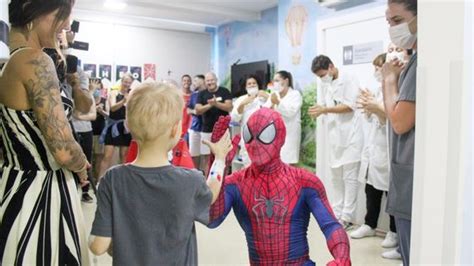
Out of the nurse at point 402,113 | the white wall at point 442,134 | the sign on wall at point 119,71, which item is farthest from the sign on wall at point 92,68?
the white wall at point 442,134

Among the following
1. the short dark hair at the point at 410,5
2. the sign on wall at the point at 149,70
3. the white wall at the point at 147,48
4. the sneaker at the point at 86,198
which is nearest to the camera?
the short dark hair at the point at 410,5

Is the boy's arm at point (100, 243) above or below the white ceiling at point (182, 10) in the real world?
below

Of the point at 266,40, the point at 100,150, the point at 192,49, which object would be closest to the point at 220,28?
the point at 192,49

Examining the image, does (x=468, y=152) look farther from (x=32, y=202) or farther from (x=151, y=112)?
(x=32, y=202)

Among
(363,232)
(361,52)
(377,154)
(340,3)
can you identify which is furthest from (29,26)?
(340,3)

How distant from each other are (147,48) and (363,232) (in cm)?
548

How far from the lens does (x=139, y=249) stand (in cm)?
115

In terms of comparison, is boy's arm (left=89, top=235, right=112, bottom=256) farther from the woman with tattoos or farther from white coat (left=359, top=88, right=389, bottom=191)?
white coat (left=359, top=88, right=389, bottom=191)

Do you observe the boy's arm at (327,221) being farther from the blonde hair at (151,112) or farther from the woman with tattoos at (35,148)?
the woman with tattoos at (35,148)

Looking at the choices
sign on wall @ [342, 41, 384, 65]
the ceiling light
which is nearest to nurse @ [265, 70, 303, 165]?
sign on wall @ [342, 41, 384, 65]

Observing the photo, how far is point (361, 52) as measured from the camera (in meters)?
4.39

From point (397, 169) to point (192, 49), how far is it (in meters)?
7.19

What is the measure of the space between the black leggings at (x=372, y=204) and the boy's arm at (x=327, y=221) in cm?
229

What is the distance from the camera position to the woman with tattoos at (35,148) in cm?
122
